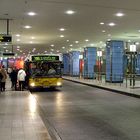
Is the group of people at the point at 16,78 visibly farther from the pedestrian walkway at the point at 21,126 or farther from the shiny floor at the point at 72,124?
the pedestrian walkway at the point at 21,126

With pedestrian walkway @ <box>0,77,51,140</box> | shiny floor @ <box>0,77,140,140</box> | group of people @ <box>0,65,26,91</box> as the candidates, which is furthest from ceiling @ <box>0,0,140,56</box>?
pedestrian walkway @ <box>0,77,51,140</box>

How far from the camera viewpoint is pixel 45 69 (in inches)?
1140

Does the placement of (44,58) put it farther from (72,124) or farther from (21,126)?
(21,126)

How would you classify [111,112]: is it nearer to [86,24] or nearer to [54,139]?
[54,139]

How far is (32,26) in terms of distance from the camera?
26062 millimetres

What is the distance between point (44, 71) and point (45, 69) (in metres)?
0.25

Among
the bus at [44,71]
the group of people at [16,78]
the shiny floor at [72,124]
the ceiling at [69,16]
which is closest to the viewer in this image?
the shiny floor at [72,124]

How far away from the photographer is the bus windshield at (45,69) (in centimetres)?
2853

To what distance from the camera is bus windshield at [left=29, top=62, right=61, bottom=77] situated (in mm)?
28531

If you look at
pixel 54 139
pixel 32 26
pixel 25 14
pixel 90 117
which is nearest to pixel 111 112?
pixel 90 117

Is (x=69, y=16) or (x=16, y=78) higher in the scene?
(x=69, y=16)

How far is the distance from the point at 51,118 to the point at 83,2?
5.94 m

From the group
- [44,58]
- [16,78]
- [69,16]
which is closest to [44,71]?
[44,58]

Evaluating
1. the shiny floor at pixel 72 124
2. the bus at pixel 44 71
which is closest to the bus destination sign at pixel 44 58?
the bus at pixel 44 71
